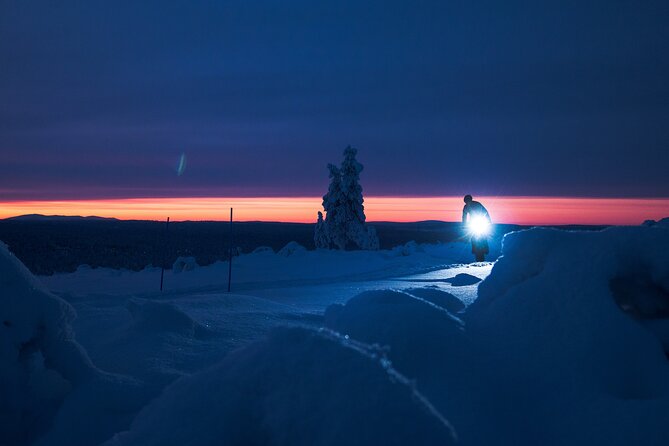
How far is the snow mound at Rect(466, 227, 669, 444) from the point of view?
2.63m

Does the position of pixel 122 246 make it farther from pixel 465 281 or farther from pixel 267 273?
pixel 465 281

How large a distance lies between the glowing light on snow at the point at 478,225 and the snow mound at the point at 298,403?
14.2 m

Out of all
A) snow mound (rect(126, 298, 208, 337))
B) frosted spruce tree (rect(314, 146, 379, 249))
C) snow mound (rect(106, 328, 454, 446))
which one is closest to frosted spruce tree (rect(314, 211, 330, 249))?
frosted spruce tree (rect(314, 146, 379, 249))

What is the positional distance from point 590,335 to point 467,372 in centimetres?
79

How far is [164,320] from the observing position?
5.20m

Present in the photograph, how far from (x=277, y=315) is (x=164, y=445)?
4.56m

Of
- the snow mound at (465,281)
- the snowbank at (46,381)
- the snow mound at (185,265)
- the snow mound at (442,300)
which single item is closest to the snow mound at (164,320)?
the snowbank at (46,381)

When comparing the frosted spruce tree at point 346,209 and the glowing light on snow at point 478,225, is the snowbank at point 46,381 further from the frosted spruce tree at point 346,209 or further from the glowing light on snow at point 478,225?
the frosted spruce tree at point 346,209

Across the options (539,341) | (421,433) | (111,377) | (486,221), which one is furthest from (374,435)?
(486,221)

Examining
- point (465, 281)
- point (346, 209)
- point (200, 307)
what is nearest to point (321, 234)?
point (346, 209)

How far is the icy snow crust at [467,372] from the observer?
188 centimetres

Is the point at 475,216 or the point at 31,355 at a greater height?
the point at 475,216

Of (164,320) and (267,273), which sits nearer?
(164,320)

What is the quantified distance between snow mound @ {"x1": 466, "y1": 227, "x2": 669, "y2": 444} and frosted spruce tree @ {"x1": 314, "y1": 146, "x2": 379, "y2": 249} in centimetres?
2945
